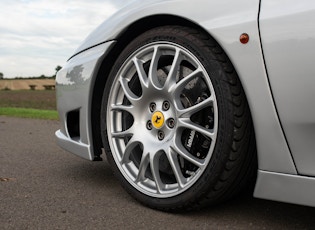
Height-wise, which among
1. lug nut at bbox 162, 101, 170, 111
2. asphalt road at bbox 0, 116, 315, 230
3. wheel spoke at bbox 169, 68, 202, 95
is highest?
wheel spoke at bbox 169, 68, 202, 95

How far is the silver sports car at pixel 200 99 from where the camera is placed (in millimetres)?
1777

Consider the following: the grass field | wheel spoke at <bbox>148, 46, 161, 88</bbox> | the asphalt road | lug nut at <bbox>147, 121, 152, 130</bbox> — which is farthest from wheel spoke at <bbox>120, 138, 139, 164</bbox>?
the grass field

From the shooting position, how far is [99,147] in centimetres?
272

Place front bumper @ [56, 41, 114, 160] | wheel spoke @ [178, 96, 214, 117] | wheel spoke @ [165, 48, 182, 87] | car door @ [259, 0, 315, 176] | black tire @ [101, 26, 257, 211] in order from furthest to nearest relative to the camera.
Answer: front bumper @ [56, 41, 114, 160] < wheel spoke @ [165, 48, 182, 87] < wheel spoke @ [178, 96, 214, 117] < black tire @ [101, 26, 257, 211] < car door @ [259, 0, 315, 176]

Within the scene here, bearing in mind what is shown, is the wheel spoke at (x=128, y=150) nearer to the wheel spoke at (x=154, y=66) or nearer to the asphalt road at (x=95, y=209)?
the asphalt road at (x=95, y=209)

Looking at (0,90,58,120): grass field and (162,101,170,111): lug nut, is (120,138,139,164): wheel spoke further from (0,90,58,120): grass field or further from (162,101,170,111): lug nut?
(0,90,58,120): grass field

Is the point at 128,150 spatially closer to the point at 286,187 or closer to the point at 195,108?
the point at 195,108

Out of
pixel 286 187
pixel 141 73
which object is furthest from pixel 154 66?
pixel 286 187

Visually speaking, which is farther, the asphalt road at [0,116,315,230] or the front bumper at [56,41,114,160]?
the front bumper at [56,41,114,160]

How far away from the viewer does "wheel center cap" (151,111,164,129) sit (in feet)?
7.41

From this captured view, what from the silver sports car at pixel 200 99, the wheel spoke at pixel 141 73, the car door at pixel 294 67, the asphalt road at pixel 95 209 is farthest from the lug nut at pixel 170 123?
the car door at pixel 294 67

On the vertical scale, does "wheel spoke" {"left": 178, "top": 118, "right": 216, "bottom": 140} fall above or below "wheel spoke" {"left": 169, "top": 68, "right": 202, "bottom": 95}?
below

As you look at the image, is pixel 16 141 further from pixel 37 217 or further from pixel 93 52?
pixel 37 217

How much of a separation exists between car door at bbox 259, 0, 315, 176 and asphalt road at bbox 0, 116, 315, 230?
471mm
